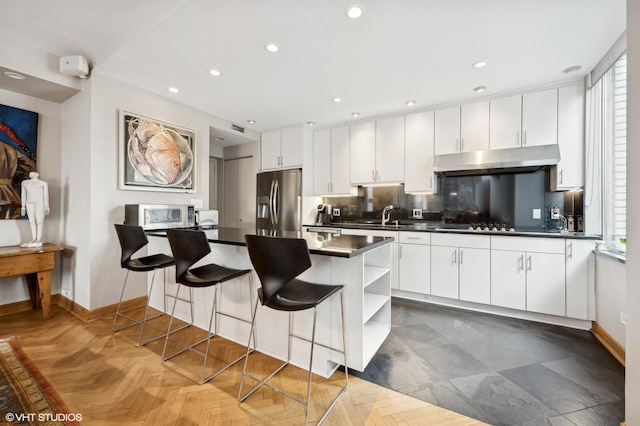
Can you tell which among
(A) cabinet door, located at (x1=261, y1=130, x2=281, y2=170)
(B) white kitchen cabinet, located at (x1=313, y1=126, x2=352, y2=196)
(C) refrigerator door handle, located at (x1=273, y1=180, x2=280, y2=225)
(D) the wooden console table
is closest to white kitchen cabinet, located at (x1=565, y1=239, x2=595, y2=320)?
(B) white kitchen cabinet, located at (x1=313, y1=126, x2=352, y2=196)

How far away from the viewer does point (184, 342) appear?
2229 mm

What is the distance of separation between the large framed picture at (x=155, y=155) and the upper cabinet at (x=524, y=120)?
394 cm

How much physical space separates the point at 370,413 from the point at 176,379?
1.33 metres

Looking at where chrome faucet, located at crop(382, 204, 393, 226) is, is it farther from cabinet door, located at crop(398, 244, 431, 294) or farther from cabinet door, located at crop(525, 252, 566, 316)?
cabinet door, located at crop(525, 252, 566, 316)

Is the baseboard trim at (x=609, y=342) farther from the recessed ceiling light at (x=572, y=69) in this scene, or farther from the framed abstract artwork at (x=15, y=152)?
the framed abstract artwork at (x=15, y=152)

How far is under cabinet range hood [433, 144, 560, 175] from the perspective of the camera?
2.77 m

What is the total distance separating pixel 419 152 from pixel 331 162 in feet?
4.59

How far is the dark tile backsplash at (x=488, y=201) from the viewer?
298 cm

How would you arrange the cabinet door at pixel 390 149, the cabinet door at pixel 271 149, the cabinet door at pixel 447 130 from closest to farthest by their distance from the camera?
the cabinet door at pixel 447 130 → the cabinet door at pixel 390 149 → the cabinet door at pixel 271 149

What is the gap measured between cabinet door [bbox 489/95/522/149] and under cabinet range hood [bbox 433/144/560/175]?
0.38 ft

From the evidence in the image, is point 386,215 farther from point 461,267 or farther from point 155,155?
point 155,155

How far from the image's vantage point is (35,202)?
8.89ft

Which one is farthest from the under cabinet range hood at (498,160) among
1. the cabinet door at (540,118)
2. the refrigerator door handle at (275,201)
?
the refrigerator door handle at (275,201)

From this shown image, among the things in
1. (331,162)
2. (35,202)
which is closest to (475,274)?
(331,162)
